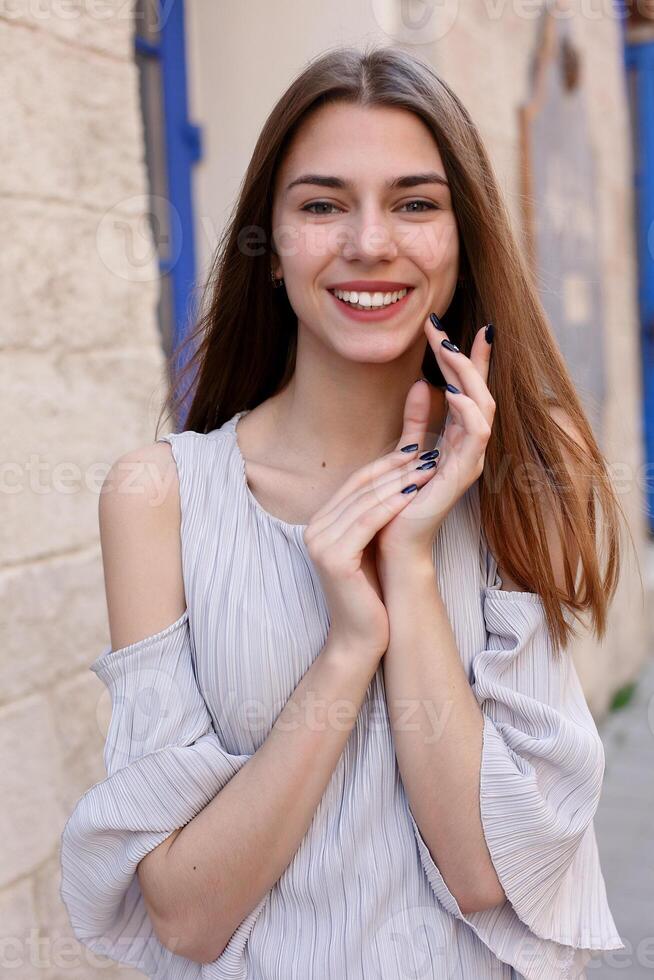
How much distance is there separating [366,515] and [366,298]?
0.31 metres

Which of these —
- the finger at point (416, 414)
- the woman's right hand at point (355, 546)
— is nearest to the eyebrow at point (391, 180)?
the finger at point (416, 414)

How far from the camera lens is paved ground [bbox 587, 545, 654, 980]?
3094 millimetres

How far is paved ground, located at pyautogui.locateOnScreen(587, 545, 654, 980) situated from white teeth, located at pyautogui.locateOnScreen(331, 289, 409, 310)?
2366 mm

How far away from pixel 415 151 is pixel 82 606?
1.30m

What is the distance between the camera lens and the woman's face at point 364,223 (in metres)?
1.43

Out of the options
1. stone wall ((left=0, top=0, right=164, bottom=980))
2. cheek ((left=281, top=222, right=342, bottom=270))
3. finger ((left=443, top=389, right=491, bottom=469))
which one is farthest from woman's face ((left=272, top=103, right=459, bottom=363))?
stone wall ((left=0, top=0, right=164, bottom=980))

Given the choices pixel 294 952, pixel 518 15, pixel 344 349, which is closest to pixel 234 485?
pixel 344 349

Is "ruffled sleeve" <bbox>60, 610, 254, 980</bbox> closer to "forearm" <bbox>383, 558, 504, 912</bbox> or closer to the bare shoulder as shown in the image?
the bare shoulder

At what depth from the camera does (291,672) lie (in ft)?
4.76

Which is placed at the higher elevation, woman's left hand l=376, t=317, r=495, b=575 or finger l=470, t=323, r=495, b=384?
finger l=470, t=323, r=495, b=384

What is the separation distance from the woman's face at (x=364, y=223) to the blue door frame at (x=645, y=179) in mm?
5490

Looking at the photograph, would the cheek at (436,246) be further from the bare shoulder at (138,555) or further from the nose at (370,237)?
the bare shoulder at (138,555)

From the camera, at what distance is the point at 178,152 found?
11.0 feet

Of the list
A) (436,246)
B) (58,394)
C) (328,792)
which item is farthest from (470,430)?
(58,394)
